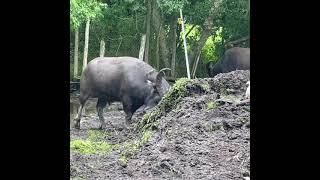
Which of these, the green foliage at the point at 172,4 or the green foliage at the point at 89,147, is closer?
the green foliage at the point at 89,147

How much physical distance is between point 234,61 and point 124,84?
7737mm

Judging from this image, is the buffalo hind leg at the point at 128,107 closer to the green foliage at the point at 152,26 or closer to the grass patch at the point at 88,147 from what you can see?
the grass patch at the point at 88,147

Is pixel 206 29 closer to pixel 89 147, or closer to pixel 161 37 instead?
pixel 161 37

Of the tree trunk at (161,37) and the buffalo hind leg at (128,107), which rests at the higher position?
the tree trunk at (161,37)

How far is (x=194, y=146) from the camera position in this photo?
7.98 meters

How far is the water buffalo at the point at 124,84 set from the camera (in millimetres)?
13148

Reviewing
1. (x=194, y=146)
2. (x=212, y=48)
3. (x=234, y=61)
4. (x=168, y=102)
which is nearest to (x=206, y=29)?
(x=234, y=61)

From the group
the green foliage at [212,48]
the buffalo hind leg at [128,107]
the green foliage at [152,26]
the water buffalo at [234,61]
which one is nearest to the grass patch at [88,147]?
the buffalo hind leg at [128,107]

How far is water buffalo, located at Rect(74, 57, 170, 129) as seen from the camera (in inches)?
518

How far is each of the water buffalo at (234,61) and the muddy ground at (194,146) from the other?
28.0ft

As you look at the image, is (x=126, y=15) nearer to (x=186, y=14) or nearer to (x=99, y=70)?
(x=186, y=14)

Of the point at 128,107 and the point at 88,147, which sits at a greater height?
the point at 128,107

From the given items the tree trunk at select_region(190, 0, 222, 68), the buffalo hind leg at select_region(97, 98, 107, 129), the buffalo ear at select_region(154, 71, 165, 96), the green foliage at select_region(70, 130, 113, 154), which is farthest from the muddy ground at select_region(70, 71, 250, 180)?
the tree trunk at select_region(190, 0, 222, 68)
